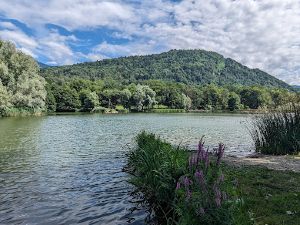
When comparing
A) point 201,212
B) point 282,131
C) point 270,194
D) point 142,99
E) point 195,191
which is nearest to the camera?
point 201,212

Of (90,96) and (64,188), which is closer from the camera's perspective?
(64,188)

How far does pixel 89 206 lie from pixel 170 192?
3.39 meters

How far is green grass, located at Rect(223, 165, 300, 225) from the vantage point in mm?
7566

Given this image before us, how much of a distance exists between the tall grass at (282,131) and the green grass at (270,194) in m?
6.07

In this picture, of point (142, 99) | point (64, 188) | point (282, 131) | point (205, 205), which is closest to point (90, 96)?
point (142, 99)

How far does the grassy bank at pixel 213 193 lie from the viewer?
537cm

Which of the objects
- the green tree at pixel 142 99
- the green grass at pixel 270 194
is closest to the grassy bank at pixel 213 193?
the green grass at pixel 270 194

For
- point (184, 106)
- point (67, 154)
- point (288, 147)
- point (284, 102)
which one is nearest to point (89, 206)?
point (67, 154)

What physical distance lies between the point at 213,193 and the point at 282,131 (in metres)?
14.7

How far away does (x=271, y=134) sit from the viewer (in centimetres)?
1934

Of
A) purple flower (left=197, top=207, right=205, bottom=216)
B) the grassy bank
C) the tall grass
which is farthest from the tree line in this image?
purple flower (left=197, top=207, right=205, bottom=216)

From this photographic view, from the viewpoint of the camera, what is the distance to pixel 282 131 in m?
18.7

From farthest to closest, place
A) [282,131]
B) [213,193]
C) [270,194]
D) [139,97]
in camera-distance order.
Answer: [139,97] < [282,131] < [270,194] < [213,193]

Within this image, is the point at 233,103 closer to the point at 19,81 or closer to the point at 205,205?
Answer: the point at 19,81
